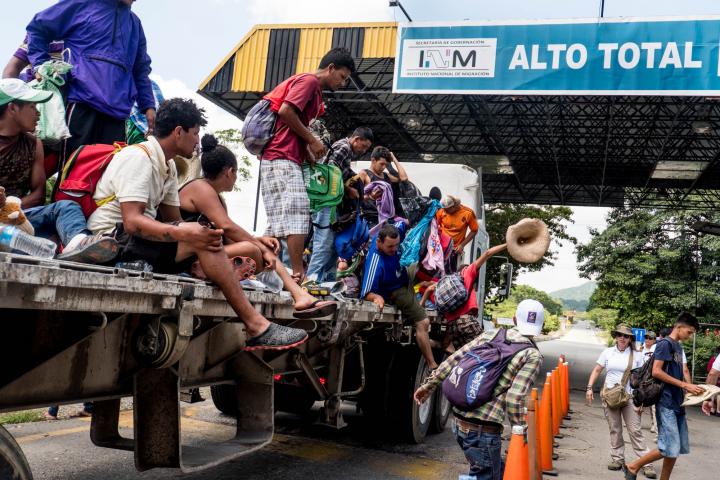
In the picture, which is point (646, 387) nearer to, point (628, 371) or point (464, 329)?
point (628, 371)

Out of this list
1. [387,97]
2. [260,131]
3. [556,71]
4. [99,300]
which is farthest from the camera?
[387,97]

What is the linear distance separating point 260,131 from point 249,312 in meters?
2.04

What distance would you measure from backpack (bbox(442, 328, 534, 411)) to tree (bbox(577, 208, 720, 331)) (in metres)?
19.7

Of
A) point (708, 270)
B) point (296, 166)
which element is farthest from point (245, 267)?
point (708, 270)

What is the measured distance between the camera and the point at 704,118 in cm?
1766

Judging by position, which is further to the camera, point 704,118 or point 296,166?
point 704,118

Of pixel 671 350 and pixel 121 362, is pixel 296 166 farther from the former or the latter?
pixel 671 350

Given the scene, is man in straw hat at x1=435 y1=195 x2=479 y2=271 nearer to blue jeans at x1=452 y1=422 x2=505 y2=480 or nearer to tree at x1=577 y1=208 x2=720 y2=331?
blue jeans at x1=452 y1=422 x2=505 y2=480

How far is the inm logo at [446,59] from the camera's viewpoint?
41.3 feet

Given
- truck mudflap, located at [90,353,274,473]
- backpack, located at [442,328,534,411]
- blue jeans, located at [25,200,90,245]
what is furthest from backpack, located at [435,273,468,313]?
blue jeans, located at [25,200,90,245]

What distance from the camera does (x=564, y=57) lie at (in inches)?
473

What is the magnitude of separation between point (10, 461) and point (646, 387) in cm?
605

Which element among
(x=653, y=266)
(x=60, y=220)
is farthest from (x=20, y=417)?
(x=653, y=266)

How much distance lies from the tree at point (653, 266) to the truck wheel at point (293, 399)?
60.4ft
